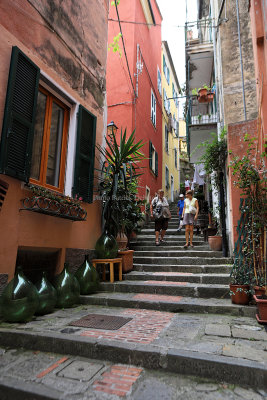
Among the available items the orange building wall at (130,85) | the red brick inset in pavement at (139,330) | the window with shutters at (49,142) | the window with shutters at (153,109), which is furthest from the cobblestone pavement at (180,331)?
the window with shutters at (153,109)

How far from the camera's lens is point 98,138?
6.21m

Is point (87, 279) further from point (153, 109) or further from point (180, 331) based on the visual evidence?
point (153, 109)

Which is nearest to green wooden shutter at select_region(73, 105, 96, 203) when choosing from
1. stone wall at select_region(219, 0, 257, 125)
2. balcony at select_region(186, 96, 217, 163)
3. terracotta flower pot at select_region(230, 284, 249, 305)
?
terracotta flower pot at select_region(230, 284, 249, 305)

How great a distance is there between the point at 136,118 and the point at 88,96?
599cm

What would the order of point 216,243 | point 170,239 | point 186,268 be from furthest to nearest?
point 170,239 → point 216,243 → point 186,268

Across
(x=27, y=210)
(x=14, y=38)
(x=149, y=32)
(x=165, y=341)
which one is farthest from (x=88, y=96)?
(x=149, y=32)

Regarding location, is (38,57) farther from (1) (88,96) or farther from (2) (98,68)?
(2) (98,68)

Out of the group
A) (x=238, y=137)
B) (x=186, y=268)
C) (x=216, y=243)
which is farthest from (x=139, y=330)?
(x=238, y=137)

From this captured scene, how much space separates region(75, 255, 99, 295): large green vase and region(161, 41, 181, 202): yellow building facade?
12.7m

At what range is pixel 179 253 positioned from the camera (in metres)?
6.54

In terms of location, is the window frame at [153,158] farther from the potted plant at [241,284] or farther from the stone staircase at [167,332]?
the potted plant at [241,284]

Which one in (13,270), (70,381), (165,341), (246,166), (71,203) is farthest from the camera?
(71,203)

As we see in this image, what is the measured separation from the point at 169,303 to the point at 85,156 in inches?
125

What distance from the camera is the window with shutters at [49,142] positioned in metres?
4.50
